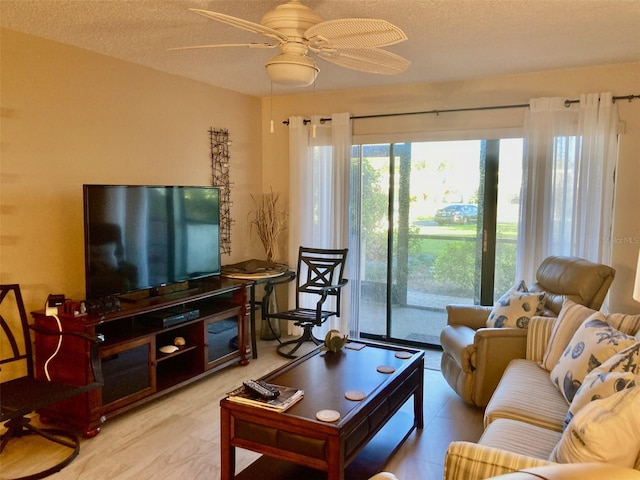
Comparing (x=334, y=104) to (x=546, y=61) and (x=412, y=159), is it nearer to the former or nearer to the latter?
(x=412, y=159)

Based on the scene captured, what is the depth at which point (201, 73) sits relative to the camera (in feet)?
13.8

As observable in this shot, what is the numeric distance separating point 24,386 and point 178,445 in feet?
3.03

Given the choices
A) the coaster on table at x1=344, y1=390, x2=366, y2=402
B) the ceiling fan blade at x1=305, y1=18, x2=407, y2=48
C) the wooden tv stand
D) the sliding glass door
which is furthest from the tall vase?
the ceiling fan blade at x1=305, y1=18, x2=407, y2=48

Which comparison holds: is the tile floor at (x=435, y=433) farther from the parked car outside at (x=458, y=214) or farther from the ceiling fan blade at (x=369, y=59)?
the ceiling fan blade at (x=369, y=59)

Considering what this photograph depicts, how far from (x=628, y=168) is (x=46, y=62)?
434 cm

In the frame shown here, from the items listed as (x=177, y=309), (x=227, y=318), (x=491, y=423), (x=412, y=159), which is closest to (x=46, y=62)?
(x=177, y=309)

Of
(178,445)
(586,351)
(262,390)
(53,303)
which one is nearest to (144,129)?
(53,303)

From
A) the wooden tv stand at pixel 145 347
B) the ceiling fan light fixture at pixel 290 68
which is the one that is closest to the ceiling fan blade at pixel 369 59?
the ceiling fan light fixture at pixel 290 68

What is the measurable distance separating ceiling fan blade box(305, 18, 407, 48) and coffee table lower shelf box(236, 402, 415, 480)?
2.15 m

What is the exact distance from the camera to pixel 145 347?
337 centimetres

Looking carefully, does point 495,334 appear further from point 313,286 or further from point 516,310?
point 313,286

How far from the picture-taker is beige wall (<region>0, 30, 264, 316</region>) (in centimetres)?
313

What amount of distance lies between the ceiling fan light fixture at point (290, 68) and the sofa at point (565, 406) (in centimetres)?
175

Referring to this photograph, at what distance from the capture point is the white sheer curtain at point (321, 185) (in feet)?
15.9
